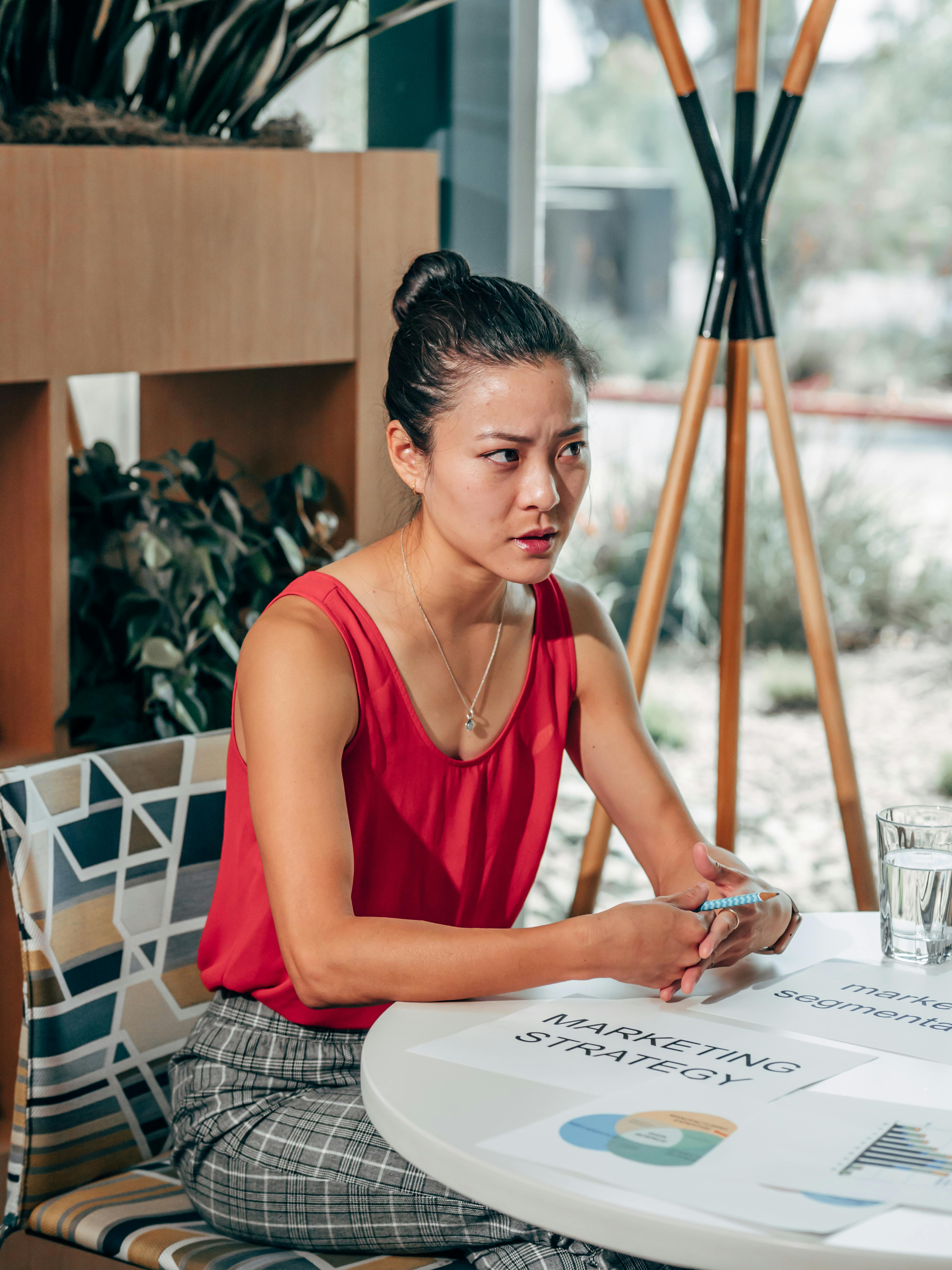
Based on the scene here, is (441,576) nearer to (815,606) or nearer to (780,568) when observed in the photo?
(815,606)

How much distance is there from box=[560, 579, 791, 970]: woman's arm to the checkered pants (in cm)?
41

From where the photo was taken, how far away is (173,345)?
2.15 meters

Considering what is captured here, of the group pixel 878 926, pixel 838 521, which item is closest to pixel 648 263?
pixel 838 521

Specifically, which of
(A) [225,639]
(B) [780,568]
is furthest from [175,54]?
(B) [780,568]

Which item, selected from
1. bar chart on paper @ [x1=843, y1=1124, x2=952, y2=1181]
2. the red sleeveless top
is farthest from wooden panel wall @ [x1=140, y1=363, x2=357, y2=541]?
bar chart on paper @ [x1=843, y1=1124, x2=952, y2=1181]

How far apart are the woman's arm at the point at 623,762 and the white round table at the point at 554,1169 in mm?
317

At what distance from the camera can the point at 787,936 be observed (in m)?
1.48

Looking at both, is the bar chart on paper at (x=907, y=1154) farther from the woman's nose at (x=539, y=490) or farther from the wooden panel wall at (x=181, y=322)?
the wooden panel wall at (x=181, y=322)

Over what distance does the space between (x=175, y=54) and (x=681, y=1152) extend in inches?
77.8

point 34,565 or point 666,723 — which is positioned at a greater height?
point 34,565

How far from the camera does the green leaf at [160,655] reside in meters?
2.14

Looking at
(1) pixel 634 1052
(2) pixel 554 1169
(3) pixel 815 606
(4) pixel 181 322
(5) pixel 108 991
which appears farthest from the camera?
(3) pixel 815 606

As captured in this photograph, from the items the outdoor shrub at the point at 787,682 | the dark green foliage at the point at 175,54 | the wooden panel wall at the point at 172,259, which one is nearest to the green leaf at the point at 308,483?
the wooden panel wall at the point at 172,259

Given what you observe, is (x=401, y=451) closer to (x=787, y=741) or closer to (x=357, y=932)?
(x=357, y=932)
